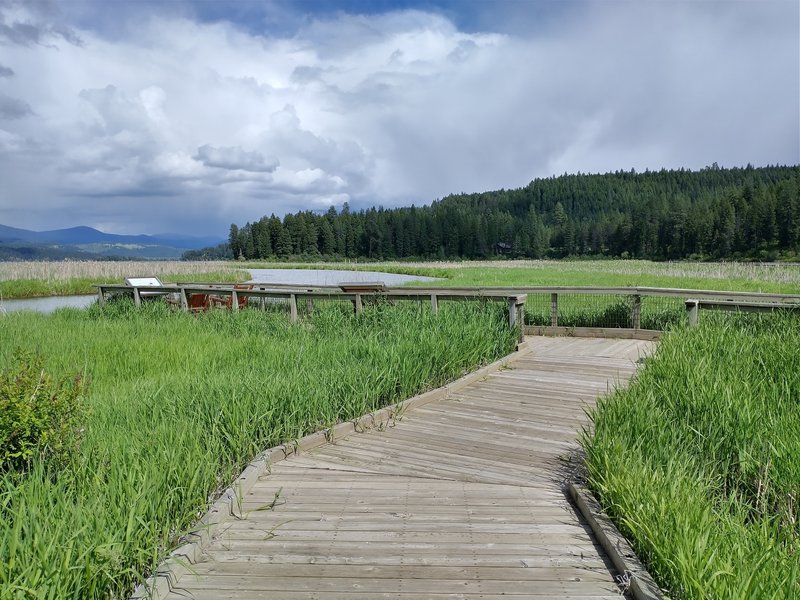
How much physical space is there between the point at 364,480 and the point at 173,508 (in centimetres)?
139

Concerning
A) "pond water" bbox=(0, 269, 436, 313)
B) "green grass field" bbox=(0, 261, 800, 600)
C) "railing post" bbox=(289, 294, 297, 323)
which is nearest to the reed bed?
"pond water" bbox=(0, 269, 436, 313)

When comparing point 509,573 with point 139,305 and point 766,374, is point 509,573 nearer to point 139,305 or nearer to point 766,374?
point 766,374

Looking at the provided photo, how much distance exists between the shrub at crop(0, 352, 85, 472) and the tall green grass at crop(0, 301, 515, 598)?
135 mm

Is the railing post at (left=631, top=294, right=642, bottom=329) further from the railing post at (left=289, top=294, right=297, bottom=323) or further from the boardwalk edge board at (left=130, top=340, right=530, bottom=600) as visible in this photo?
the railing post at (left=289, top=294, right=297, bottom=323)

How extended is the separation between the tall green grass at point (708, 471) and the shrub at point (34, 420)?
3588 mm

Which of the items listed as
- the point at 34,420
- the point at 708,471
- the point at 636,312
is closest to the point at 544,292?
the point at 636,312

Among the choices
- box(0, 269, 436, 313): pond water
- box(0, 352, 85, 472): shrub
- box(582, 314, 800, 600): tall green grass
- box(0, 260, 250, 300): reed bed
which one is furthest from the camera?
box(0, 260, 250, 300): reed bed

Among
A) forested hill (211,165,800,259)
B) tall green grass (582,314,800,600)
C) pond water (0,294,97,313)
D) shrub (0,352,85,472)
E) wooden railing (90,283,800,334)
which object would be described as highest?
forested hill (211,165,800,259)

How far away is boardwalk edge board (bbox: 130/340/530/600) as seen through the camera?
2.95 meters

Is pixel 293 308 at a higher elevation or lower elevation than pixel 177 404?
higher

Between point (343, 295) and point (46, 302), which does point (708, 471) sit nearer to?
point (343, 295)

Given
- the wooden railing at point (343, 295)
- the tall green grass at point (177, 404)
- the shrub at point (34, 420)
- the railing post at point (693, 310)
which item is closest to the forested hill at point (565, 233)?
the railing post at point (693, 310)

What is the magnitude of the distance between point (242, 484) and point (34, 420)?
4.54 ft

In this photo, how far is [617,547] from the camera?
314 cm
